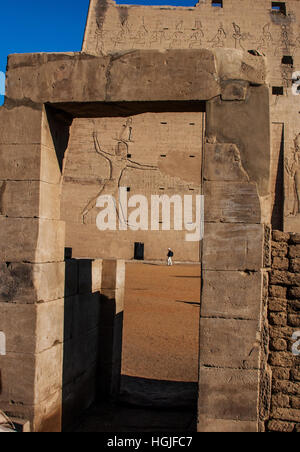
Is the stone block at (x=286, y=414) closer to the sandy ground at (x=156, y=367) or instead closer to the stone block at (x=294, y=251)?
the sandy ground at (x=156, y=367)

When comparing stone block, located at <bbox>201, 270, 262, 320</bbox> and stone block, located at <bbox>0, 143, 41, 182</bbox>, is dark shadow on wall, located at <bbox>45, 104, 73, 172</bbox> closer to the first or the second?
stone block, located at <bbox>0, 143, 41, 182</bbox>

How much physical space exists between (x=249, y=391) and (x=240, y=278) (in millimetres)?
969

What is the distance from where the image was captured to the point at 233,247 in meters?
4.12

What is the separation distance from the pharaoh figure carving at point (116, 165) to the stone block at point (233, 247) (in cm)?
1495

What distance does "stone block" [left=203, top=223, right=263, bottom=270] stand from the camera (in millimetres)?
4105

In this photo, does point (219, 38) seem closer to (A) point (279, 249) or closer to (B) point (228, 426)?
(A) point (279, 249)

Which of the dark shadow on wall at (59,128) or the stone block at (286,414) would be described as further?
the dark shadow on wall at (59,128)

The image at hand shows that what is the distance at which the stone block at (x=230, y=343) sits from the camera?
4066mm

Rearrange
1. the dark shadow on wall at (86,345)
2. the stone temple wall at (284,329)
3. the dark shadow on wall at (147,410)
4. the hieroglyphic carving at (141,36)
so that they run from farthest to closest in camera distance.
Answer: the hieroglyphic carving at (141,36)
the dark shadow on wall at (147,410)
the dark shadow on wall at (86,345)
the stone temple wall at (284,329)

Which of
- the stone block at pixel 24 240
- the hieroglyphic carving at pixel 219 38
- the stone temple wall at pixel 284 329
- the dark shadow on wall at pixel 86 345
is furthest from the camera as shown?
the hieroglyphic carving at pixel 219 38

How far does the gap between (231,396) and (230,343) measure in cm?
45

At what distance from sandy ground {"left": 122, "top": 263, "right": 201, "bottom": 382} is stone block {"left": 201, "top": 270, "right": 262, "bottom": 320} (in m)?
3.37

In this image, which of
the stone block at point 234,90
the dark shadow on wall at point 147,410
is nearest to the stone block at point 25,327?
the dark shadow on wall at point 147,410
